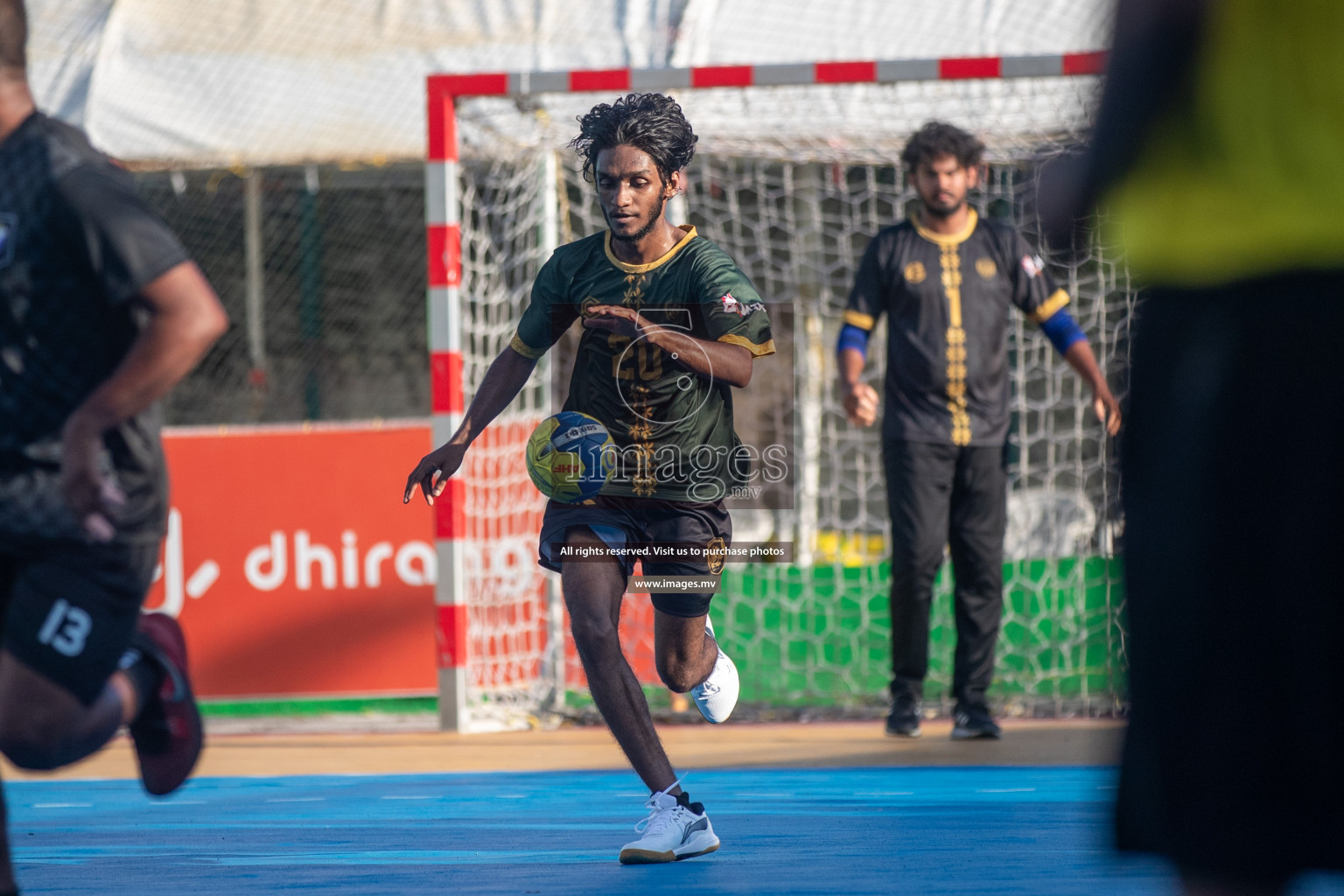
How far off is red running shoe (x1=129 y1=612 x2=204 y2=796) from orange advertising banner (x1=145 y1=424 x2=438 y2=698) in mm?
4528

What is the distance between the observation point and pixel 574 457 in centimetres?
419

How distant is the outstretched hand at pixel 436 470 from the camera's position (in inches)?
157

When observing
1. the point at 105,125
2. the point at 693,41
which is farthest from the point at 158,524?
the point at 105,125

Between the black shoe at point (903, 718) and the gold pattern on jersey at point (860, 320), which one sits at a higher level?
the gold pattern on jersey at point (860, 320)

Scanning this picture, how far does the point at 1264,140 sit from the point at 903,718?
503 cm

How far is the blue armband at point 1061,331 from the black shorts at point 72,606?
4422 mm

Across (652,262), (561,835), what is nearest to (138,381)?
(652,262)

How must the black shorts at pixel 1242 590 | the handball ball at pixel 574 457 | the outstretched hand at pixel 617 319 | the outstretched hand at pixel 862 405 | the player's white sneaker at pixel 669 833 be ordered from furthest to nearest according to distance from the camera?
the outstretched hand at pixel 862 405 → the handball ball at pixel 574 457 → the outstretched hand at pixel 617 319 → the player's white sneaker at pixel 669 833 → the black shorts at pixel 1242 590

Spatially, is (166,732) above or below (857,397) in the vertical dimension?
below

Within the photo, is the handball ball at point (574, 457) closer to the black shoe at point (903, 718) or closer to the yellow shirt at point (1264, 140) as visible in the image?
the yellow shirt at point (1264, 140)

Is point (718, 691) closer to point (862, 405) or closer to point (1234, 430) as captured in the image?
point (862, 405)

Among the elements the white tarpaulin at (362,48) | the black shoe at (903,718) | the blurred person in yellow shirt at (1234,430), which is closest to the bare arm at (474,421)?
the blurred person in yellow shirt at (1234,430)

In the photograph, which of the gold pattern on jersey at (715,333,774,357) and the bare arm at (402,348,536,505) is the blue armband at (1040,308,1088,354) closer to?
the gold pattern on jersey at (715,333,774,357)

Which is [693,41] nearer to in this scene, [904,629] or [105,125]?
[105,125]
